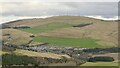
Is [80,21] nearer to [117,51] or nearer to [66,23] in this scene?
[66,23]

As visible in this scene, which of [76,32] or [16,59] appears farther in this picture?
[76,32]

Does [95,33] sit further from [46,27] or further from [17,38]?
[17,38]

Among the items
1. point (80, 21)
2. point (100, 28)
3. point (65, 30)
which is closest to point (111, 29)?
point (100, 28)

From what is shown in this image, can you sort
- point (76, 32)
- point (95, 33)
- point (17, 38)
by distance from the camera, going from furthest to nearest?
1. point (76, 32)
2. point (95, 33)
3. point (17, 38)

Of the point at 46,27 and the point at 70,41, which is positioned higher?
the point at 46,27

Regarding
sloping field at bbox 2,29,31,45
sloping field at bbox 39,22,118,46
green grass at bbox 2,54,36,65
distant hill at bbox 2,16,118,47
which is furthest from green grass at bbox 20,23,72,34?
green grass at bbox 2,54,36,65

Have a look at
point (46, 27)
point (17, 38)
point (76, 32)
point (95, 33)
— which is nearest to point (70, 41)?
point (76, 32)

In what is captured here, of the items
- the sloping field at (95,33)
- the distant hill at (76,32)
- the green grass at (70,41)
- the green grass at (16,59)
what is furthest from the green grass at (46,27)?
the green grass at (16,59)

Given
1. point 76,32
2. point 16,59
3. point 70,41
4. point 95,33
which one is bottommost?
point 70,41
